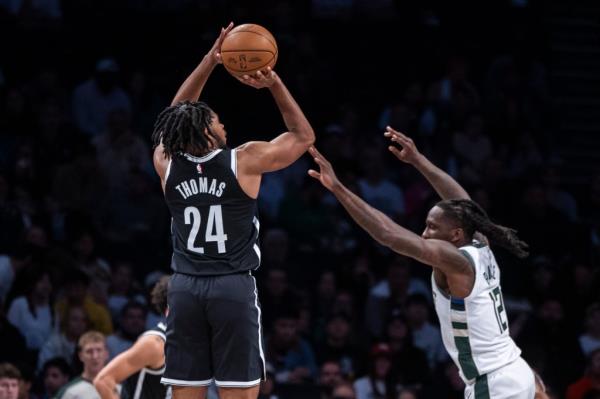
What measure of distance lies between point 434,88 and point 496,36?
1787 millimetres

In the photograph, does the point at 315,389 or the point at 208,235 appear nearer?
the point at 208,235

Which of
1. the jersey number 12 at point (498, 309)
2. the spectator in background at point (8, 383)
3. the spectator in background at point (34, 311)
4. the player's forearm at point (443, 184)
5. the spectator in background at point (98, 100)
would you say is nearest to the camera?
the jersey number 12 at point (498, 309)

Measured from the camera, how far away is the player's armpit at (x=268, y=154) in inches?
270

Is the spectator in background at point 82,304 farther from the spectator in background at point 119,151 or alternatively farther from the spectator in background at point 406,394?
the spectator in background at point 406,394

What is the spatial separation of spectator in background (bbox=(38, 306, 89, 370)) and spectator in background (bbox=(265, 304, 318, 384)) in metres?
1.76

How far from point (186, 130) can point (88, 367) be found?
3.00 meters

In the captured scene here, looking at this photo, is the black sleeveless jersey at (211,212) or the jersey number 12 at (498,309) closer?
the black sleeveless jersey at (211,212)

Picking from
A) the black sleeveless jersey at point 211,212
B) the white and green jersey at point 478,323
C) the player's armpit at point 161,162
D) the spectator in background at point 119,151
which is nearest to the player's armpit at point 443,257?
the white and green jersey at point 478,323

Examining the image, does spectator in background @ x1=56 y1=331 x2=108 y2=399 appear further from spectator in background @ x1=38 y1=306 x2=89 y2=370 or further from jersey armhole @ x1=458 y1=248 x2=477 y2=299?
jersey armhole @ x1=458 y1=248 x2=477 y2=299

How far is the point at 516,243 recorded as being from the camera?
7.26m

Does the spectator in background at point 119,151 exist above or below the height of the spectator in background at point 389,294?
above

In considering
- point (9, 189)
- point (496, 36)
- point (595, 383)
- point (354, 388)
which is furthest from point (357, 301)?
point (496, 36)

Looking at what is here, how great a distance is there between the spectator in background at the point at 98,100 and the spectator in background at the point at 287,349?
3.59 metres

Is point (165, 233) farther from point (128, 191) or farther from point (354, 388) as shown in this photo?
point (354, 388)
